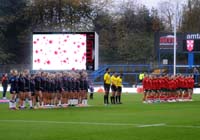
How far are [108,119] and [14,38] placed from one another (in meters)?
55.1

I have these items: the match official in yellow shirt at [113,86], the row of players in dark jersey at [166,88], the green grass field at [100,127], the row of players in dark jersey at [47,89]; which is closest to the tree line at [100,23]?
the row of players in dark jersey at [166,88]

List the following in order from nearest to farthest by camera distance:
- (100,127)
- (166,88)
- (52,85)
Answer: (100,127) → (52,85) → (166,88)

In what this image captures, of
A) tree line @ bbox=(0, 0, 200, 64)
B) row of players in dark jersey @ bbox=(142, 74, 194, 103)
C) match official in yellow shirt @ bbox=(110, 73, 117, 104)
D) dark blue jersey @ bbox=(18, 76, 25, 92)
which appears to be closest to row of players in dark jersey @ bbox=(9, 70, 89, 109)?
dark blue jersey @ bbox=(18, 76, 25, 92)

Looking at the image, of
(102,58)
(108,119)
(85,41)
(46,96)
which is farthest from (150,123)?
(102,58)

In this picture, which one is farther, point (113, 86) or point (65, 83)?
point (113, 86)

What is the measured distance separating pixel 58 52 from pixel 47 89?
784 centimetres

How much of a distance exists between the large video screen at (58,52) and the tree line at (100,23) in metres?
32.0

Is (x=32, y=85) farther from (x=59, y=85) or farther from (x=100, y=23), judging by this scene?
(x=100, y=23)

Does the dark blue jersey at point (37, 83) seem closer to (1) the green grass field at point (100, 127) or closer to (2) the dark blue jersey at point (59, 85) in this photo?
(2) the dark blue jersey at point (59, 85)

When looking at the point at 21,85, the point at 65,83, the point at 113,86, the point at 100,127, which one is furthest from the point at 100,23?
the point at 100,127

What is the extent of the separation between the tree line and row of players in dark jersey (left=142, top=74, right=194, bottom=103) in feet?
102

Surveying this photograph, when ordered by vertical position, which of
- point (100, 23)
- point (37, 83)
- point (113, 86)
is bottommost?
point (113, 86)

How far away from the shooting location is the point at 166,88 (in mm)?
38688

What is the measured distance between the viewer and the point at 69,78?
32.4 meters
